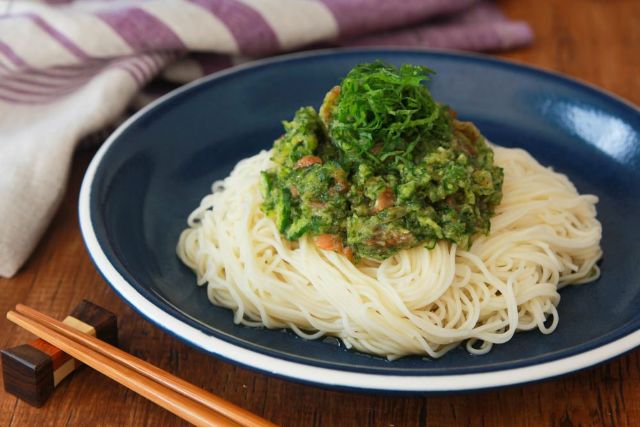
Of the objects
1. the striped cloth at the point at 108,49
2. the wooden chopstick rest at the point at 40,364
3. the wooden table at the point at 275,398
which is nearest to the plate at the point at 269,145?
the wooden table at the point at 275,398

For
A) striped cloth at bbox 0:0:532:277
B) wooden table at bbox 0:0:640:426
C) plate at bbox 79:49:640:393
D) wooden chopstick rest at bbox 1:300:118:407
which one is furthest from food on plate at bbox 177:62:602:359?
striped cloth at bbox 0:0:532:277

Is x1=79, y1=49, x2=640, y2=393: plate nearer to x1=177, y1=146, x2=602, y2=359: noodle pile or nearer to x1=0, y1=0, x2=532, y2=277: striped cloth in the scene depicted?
x1=177, y1=146, x2=602, y2=359: noodle pile

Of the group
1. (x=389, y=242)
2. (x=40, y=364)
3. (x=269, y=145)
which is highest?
(x=389, y=242)

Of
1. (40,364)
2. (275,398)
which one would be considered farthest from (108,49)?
(275,398)

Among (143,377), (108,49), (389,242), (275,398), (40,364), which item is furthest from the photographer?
(108,49)

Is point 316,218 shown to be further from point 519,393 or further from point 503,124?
point 503,124

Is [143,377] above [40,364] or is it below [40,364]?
above

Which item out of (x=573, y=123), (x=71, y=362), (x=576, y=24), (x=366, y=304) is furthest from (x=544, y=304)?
(x=576, y=24)

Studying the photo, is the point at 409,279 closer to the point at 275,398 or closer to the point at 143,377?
the point at 275,398
